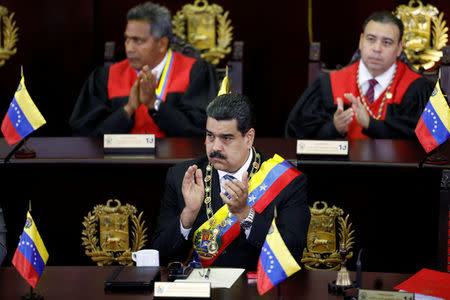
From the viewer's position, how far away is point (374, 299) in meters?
2.43

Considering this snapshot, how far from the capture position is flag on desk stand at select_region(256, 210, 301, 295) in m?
2.47

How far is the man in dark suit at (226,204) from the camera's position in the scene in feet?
10.0

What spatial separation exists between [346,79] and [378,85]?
0.20 meters

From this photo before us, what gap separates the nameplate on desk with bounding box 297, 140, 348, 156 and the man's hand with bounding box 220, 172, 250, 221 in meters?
0.96

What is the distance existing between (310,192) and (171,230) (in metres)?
1.03

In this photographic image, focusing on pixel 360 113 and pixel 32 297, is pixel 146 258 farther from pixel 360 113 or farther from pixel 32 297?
pixel 360 113

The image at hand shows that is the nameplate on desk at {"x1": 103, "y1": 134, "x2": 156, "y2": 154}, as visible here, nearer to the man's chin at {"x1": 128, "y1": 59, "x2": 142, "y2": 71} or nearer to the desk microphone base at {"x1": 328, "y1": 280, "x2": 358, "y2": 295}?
the man's chin at {"x1": 128, "y1": 59, "x2": 142, "y2": 71}

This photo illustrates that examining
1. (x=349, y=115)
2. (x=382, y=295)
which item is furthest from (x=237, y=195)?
(x=349, y=115)


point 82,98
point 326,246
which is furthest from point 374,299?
point 82,98

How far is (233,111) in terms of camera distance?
3.11m

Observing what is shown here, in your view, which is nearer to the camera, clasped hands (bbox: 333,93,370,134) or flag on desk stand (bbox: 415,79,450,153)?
flag on desk stand (bbox: 415,79,450,153)

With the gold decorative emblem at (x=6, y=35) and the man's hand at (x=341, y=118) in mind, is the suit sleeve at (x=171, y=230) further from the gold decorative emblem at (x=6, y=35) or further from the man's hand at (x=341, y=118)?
the gold decorative emblem at (x=6, y=35)

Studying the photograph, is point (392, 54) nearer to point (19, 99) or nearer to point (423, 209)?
point (423, 209)

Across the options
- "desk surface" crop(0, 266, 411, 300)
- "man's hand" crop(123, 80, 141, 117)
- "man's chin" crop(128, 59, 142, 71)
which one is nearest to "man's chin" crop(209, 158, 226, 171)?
"desk surface" crop(0, 266, 411, 300)
